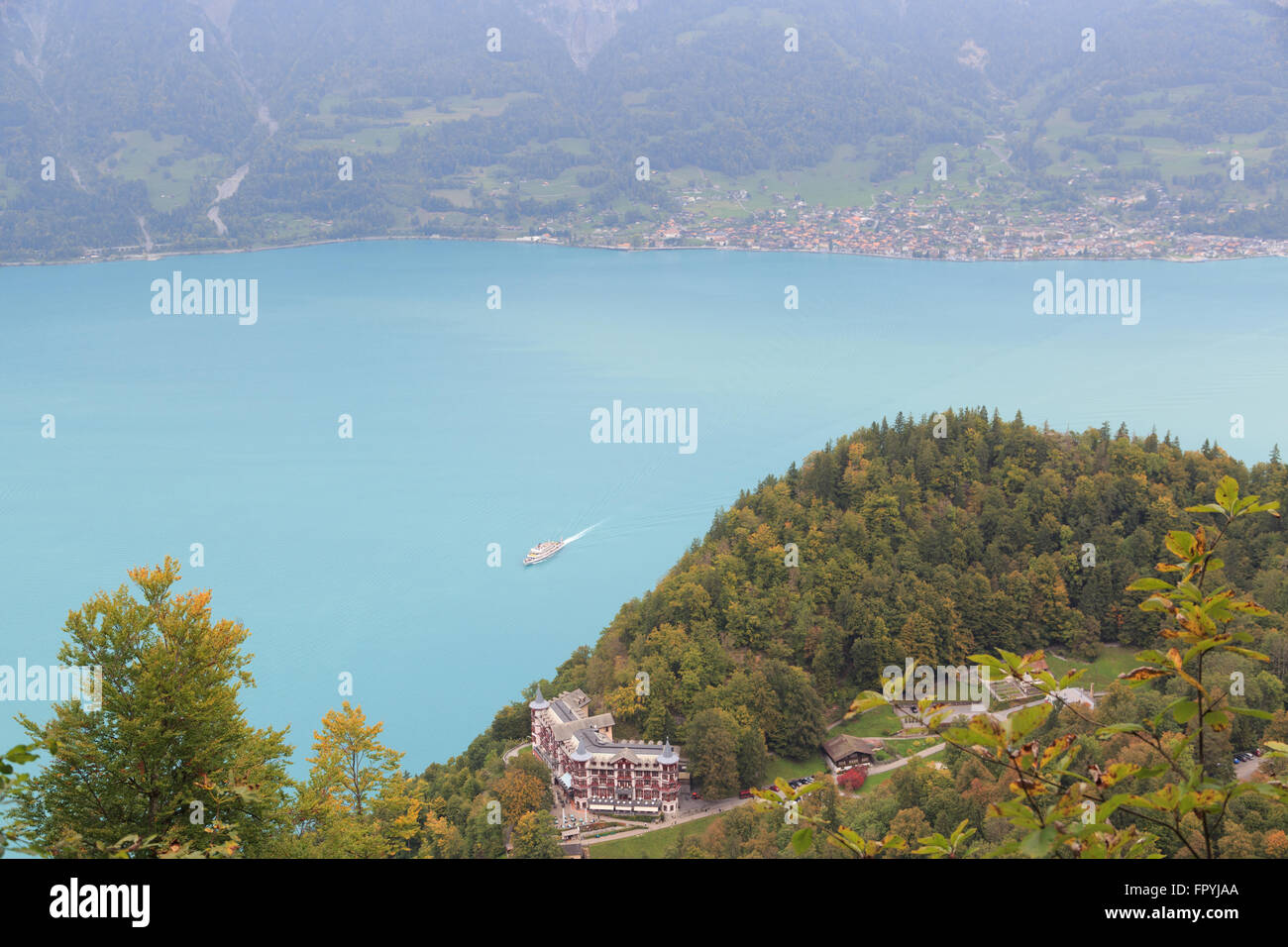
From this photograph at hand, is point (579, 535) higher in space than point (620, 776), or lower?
higher

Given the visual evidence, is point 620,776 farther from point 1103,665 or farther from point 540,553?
point 540,553

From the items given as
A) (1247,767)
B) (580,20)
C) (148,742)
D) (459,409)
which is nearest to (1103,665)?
(1247,767)

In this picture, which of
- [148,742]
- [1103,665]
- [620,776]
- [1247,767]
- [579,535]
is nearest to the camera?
[148,742]

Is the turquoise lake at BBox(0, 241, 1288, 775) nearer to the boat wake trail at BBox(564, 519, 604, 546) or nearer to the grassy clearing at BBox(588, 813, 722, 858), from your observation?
the boat wake trail at BBox(564, 519, 604, 546)

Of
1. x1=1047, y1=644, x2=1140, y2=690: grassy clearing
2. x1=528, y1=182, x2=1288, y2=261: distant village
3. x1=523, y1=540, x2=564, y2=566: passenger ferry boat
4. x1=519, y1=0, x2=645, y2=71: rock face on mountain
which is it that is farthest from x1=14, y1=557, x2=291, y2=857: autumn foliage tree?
x1=519, y1=0, x2=645, y2=71: rock face on mountain

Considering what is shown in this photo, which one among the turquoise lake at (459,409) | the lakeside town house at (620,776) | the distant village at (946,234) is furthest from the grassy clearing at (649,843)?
the distant village at (946,234)
